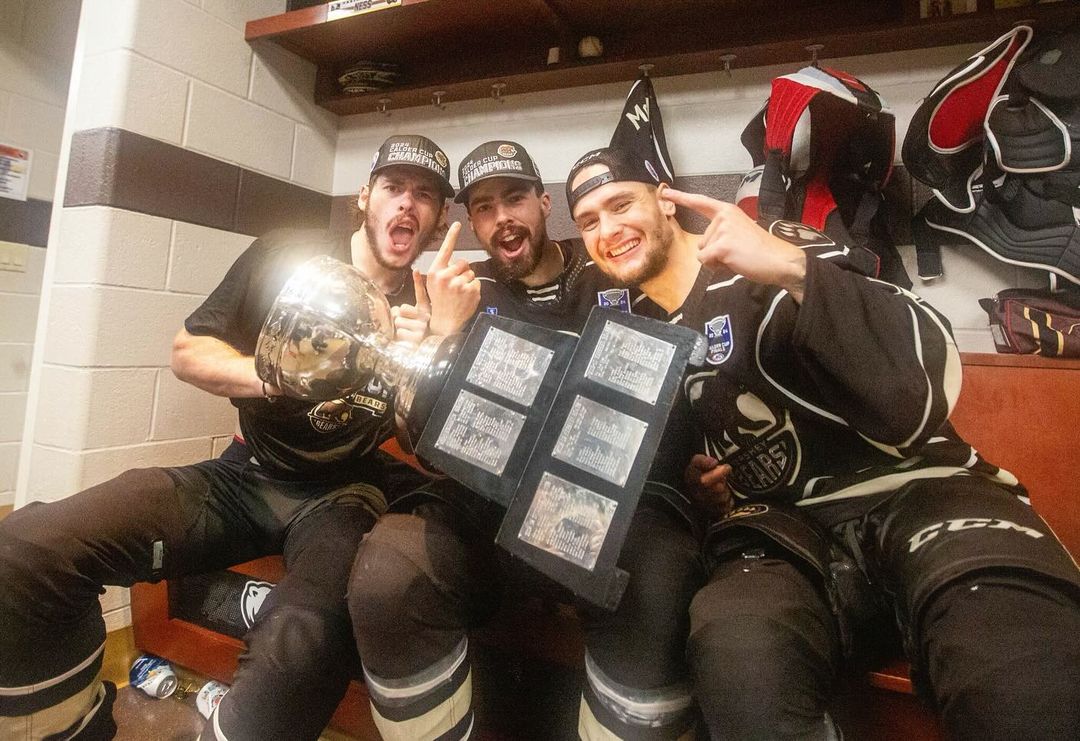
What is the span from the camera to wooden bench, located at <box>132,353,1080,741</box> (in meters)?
0.93

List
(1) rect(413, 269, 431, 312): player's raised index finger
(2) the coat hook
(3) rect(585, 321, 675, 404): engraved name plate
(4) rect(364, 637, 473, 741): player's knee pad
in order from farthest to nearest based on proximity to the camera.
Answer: (2) the coat hook, (1) rect(413, 269, 431, 312): player's raised index finger, (4) rect(364, 637, 473, 741): player's knee pad, (3) rect(585, 321, 675, 404): engraved name plate

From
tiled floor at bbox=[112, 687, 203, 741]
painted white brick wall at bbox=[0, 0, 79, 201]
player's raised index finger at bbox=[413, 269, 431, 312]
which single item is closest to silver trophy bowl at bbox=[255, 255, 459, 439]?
player's raised index finger at bbox=[413, 269, 431, 312]

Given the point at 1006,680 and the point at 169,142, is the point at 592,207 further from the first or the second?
the point at 169,142

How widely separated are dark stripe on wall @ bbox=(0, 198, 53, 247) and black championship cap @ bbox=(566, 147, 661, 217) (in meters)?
1.87

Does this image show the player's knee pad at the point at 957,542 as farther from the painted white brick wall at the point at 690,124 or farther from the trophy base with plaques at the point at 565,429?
the painted white brick wall at the point at 690,124

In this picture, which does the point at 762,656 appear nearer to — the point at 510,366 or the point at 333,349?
the point at 510,366

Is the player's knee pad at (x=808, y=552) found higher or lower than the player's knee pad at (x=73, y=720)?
higher

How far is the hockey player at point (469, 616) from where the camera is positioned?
0.69 metres

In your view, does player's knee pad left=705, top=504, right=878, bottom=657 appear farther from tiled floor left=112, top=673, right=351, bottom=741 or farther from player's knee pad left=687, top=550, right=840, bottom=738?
tiled floor left=112, top=673, right=351, bottom=741

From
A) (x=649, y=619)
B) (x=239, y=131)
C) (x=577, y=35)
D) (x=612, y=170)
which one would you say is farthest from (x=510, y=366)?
(x=239, y=131)

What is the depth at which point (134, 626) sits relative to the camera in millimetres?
1329

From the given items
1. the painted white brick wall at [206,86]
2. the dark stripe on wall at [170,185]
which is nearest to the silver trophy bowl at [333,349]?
the dark stripe on wall at [170,185]

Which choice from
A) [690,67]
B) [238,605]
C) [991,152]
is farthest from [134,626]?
[991,152]

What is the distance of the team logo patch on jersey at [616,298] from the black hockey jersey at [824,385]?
0.20 meters
